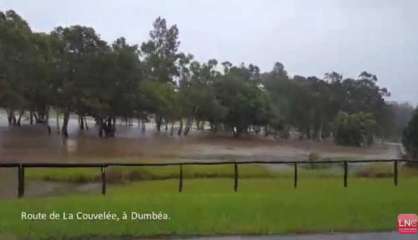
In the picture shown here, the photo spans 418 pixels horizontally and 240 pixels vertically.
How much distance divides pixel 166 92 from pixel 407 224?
6432 centimetres

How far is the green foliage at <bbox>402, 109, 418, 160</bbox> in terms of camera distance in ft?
143

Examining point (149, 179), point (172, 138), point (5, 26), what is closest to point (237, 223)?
point (149, 179)

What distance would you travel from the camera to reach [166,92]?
73375 millimetres

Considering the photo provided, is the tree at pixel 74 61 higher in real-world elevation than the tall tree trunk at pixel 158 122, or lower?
higher

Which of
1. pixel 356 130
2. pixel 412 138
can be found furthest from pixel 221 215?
pixel 356 130

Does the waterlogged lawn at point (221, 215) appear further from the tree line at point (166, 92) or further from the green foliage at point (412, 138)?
the tree line at point (166, 92)

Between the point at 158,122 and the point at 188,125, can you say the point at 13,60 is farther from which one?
the point at 188,125

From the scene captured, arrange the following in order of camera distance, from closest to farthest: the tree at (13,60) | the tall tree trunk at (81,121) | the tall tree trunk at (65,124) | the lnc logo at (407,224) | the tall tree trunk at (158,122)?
the lnc logo at (407,224) → the tree at (13,60) → the tall tree trunk at (65,124) → the tall tree trunk at (81,121) → the tall tree trunk at (158,122)

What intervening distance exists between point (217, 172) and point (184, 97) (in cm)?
4745

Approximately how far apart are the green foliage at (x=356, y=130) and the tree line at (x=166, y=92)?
12cm

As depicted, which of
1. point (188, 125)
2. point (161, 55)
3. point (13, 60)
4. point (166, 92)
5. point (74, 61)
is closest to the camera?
point (13, 60)

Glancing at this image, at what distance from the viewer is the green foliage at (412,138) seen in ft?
143

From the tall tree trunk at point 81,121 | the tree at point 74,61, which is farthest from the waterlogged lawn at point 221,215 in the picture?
the tall tree trunk at point 81,121

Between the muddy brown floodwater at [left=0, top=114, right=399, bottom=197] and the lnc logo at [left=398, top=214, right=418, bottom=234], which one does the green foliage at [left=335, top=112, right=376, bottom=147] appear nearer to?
the muddy brown floodwater at [left=0, top=114, right=399, bottom=197]
